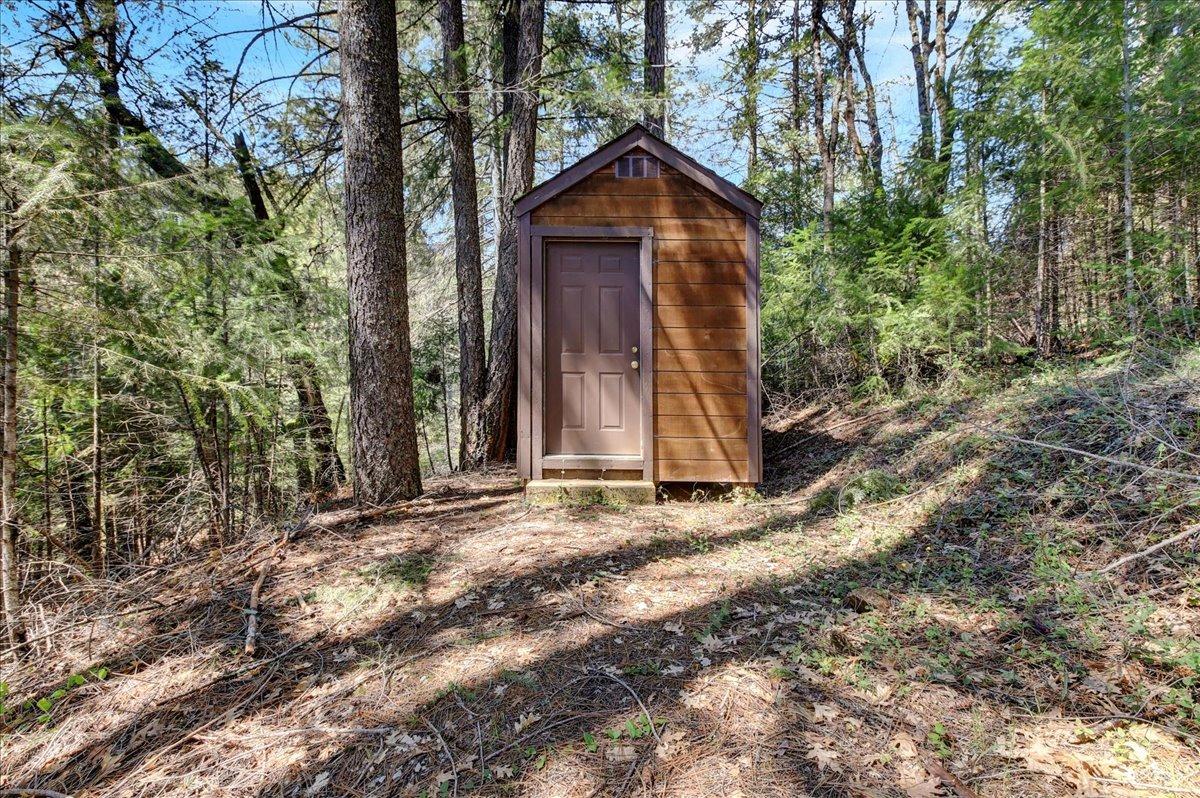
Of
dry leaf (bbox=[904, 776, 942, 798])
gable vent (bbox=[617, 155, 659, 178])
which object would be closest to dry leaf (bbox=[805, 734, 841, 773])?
dry leaf (bbox=[904, 776, 942, 798])

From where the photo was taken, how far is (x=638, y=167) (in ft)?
17.1

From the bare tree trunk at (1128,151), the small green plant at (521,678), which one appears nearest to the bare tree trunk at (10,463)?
the small green plant at (521,678)

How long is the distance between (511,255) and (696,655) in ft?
19.0

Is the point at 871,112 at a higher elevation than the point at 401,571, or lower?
higher

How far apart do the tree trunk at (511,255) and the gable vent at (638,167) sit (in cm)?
209

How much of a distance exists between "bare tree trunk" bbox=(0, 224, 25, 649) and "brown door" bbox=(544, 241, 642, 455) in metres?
3.53

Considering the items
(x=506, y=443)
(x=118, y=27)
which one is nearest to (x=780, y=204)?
(x=506, y=443)

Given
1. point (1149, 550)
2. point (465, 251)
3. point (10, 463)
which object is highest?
point (465, 251)

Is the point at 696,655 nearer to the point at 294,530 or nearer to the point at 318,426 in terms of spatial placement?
the point at 294,530

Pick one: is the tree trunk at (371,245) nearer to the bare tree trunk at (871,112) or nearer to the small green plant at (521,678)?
the small green plant at (521,678)

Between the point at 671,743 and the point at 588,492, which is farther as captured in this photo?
the point at 588,492

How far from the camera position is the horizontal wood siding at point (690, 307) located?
523 cm

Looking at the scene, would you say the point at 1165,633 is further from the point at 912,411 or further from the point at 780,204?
the point at 780,204

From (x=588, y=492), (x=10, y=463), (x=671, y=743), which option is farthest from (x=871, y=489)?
(x=10, y=463)
